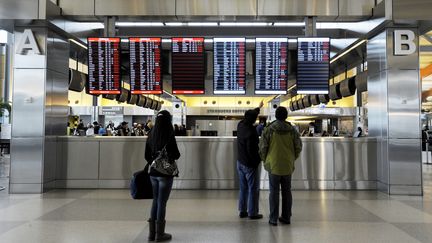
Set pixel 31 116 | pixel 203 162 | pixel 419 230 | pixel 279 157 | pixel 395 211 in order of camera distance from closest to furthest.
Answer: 1. pixel 419 230
2. pixel 279 157
3. pixel 395 211
4. pixel 31 116
5. pixel 203 162

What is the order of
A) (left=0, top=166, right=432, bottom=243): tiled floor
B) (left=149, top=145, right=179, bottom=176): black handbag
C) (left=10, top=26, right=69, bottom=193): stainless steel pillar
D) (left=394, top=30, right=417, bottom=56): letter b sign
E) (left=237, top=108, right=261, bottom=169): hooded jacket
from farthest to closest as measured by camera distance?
(left=10, top=26, right=69, bottom=193): stainless steel pillar
(left=394, top=30, right=417, bottom=56): letter b sign
(left=237, top=108, right=261, bottom=169): hooded jacket
(left=0, top=166, right=432, bottom=243): tiled floor
(left=149, top=145, right=179, bottom=176): black handbag

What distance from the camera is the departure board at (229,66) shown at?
346 inches

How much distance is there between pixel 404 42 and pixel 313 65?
2.00m

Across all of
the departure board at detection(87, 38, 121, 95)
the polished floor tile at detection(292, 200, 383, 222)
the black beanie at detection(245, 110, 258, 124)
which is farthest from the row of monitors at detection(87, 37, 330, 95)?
the black beanie at detection(245, 110, 258, 124)

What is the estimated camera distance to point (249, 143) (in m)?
5.88

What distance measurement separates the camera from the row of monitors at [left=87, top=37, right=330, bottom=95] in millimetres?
8680

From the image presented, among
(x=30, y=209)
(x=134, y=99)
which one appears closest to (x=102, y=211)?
(x=30, y=209)

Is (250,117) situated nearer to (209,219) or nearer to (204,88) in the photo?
(209,219)

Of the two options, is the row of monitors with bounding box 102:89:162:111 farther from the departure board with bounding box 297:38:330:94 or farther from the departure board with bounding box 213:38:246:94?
the departure board with bounding box 297:38:330:94

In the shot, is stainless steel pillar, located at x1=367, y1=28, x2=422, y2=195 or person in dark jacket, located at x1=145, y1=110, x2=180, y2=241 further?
stainless steel pillar, located at x1=367, y1=28, x2=422, y2=195

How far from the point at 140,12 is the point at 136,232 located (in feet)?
18.1

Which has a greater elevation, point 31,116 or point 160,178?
point 31,116

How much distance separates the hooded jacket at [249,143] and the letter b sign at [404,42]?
428cm

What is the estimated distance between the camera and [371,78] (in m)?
9.25
